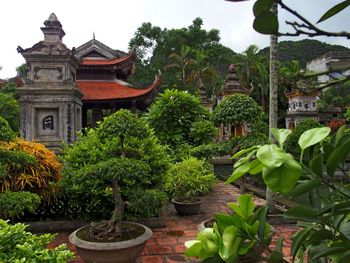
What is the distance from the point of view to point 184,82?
888 inches

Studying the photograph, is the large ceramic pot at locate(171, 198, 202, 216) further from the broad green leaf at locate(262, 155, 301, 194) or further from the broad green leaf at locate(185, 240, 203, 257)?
the broad green leaf at locate(262, 155, 301, 194)

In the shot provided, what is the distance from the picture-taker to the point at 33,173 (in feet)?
16.2

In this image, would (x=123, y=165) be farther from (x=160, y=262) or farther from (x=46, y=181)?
(x=46, y=181)

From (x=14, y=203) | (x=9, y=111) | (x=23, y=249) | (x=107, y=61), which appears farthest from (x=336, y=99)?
(x=23, y=249)

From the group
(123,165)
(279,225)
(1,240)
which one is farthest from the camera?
(279,225)

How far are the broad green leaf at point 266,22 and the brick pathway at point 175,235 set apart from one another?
10.1 ft

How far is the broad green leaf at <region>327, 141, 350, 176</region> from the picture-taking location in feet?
1.97

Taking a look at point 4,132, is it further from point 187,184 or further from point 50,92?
point 50,92

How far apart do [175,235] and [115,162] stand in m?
1.69

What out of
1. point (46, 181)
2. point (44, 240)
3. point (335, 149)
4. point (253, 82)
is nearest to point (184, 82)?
point (253, 82)

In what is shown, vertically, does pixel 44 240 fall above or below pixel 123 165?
below

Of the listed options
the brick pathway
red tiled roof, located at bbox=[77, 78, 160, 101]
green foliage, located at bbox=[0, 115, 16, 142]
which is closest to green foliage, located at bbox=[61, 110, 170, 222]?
the brick pathway

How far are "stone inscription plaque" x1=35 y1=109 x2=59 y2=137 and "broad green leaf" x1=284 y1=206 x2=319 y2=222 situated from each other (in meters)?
7.64

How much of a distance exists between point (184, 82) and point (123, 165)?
1937 cm
